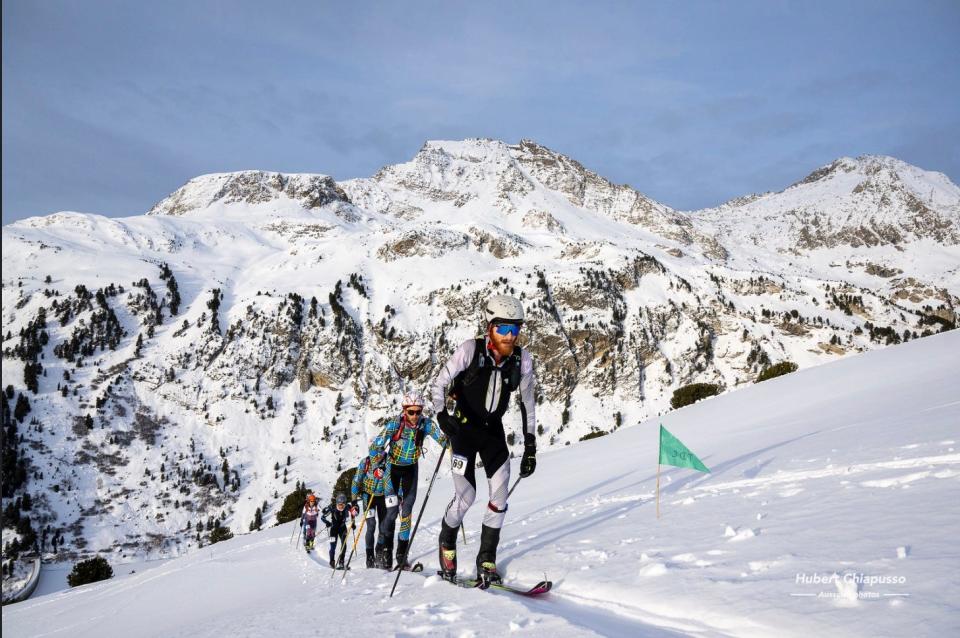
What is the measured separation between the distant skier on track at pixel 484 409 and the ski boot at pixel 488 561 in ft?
0.04

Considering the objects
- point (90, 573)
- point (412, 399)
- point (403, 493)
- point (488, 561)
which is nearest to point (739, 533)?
point (488, 561)

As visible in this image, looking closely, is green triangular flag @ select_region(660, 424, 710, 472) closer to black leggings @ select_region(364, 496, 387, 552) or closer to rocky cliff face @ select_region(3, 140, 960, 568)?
black leggings @ select_region(364, 496, 387, 552)

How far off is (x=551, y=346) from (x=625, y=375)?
18311mm

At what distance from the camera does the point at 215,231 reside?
6845 inches

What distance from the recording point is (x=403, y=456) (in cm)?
844

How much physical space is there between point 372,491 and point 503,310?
483cm

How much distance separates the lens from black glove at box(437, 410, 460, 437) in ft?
19.7

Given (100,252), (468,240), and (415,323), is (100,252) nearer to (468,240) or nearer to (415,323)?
(415,323)

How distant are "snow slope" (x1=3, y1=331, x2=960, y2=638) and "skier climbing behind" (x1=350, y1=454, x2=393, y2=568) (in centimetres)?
93

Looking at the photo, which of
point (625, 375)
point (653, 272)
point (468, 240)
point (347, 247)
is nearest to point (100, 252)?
point (347, 247)

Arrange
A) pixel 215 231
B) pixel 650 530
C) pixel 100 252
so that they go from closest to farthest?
pixel 650 530, pixel 100 252, pixel 215 231

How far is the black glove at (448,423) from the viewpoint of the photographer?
236 inches

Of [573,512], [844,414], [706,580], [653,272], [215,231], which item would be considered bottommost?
[573,512]

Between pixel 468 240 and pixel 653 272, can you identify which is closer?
pixel 653 272
